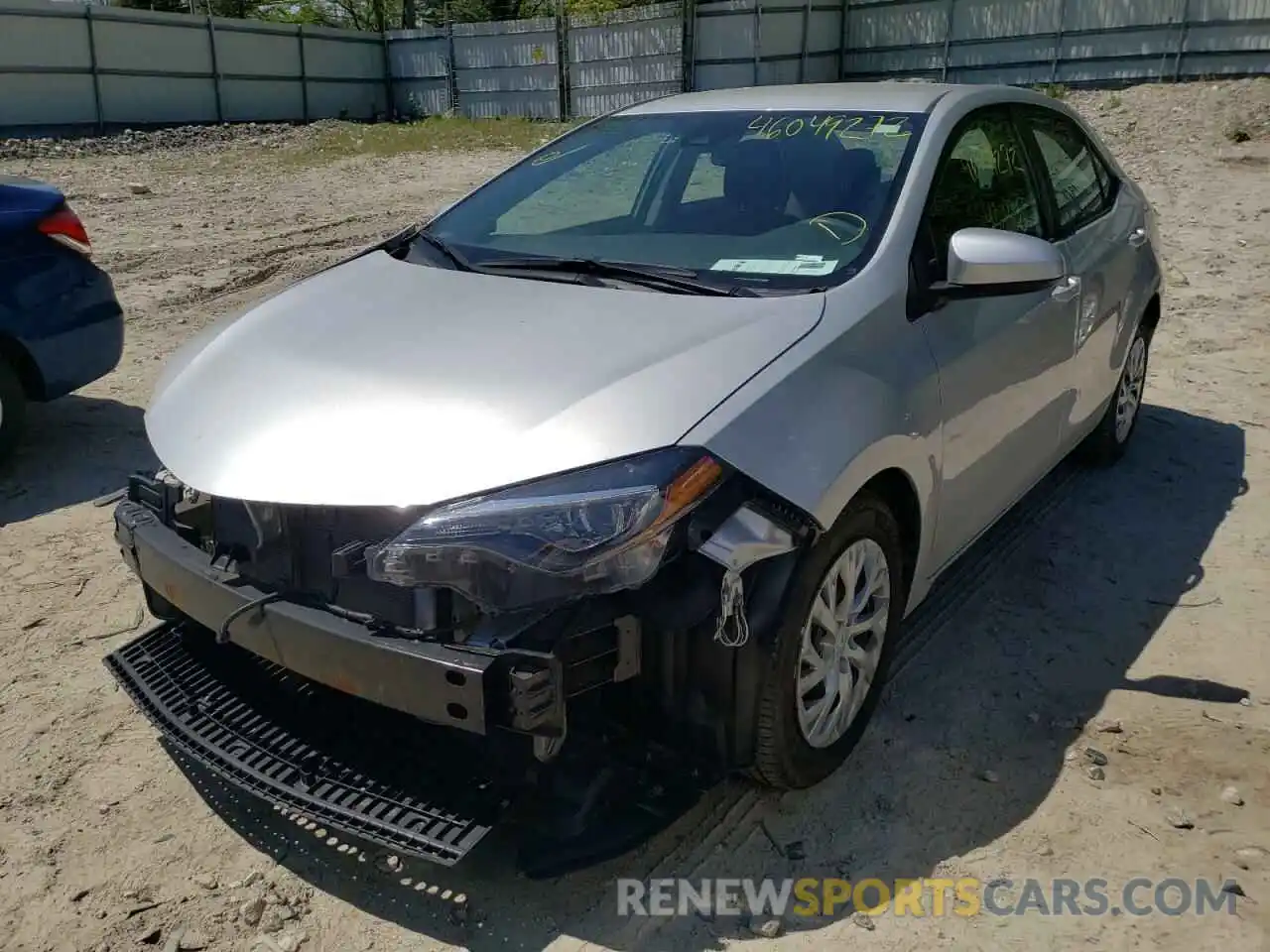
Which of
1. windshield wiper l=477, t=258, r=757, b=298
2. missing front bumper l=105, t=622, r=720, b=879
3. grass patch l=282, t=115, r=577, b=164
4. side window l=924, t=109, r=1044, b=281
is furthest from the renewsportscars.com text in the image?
grass patch l=282, t=115, r=577, b=164

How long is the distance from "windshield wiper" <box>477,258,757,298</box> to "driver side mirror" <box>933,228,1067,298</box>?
22.3 inches

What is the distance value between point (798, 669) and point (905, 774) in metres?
0.62

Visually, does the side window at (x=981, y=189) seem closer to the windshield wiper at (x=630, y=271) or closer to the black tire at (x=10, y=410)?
the windshield wiper at (x=630, y=271)

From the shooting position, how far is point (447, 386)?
7.89 feet

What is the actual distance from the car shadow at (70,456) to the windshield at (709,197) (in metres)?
2.17

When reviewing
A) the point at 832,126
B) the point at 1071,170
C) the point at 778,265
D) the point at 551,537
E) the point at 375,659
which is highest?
the point at 832,126

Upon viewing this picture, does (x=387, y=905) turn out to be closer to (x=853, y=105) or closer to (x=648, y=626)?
(x=648, y=626)

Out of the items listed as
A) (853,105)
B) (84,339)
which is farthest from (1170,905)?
(84,339)

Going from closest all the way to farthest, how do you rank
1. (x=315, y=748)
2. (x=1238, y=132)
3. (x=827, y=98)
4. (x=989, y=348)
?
(x=315, y=748) < (x=989, y=348) < (x=827, y=98) < (x=1238, y=132)

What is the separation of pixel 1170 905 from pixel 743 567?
125cm

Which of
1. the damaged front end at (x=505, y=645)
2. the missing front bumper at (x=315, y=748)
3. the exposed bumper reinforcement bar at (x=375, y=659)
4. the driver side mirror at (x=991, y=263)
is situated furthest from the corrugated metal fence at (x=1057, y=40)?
the exposed bumper reinforcement bar at (x=375, y=659)

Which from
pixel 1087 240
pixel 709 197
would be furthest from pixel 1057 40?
pixel 709 197

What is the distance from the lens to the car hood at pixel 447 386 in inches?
86.9

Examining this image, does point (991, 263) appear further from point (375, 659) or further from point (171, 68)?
point (171, 68)
